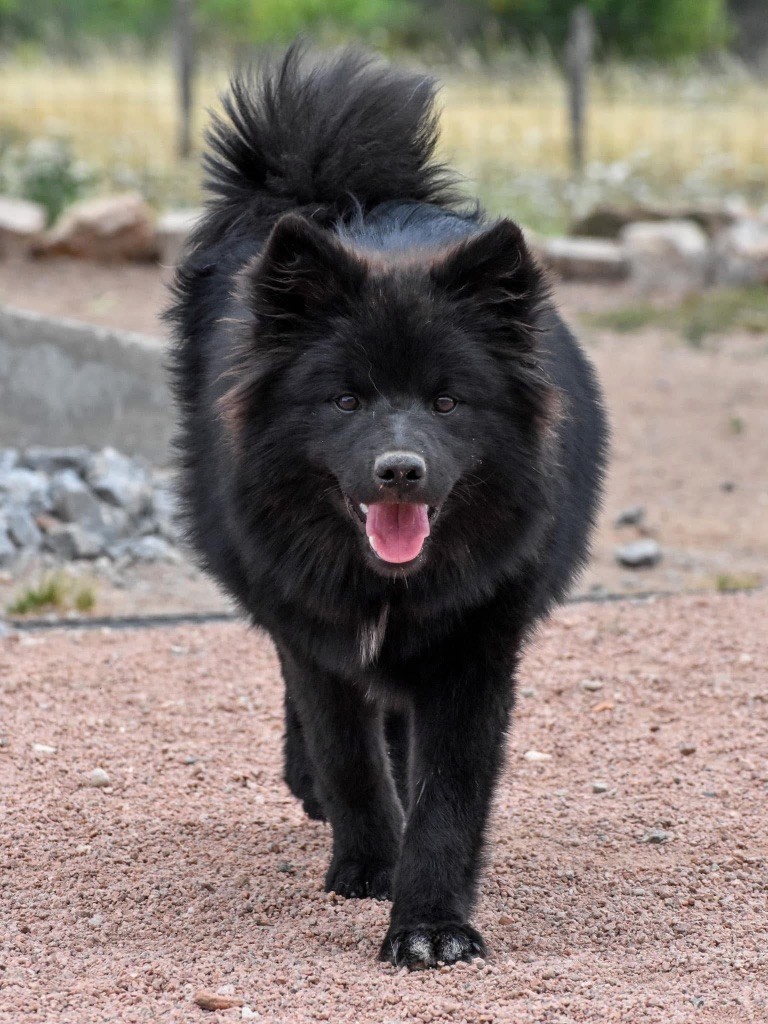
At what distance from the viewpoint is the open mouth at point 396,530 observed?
3.45 metres

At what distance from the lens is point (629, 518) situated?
28.8ft

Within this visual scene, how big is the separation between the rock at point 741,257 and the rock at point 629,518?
554cm

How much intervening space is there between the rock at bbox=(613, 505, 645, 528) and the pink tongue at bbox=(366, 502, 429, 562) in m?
5.46

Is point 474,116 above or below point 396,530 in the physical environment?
above

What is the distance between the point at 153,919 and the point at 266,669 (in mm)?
2116

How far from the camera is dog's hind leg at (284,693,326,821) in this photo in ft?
15.1

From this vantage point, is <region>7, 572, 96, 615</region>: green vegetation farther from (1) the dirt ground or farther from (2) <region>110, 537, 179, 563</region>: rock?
(2) <region>110, 537, 179, 563</region>: rock

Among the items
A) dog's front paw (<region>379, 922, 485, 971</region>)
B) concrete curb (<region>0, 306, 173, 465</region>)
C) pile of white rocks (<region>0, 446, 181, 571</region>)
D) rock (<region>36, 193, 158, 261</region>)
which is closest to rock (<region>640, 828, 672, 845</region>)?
dog's front paw (<region>379, 922, 485, 971</region>)

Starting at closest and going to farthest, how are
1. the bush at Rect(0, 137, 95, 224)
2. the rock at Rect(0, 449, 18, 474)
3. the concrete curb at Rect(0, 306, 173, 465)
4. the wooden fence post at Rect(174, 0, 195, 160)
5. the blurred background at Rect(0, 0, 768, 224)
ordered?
1. the rock at Rect(0, 449, 18, 474)
2. the concrete curb at Rect(0, 306, 173, 465)
3. the bush at Rect(0, 137, 95, 224)
4. the blurred background at Rect(0, 0, 768, 224)
5. the wooden fence post at Rect(174, 0, 195, 160)

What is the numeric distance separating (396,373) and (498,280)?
388 mm

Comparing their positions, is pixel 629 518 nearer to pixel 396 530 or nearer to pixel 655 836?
pixel 655 836

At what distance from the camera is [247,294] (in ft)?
12.0

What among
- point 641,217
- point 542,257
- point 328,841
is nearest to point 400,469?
point 328,841

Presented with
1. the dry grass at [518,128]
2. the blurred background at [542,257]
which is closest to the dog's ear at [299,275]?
the blurred background at [542,257]
